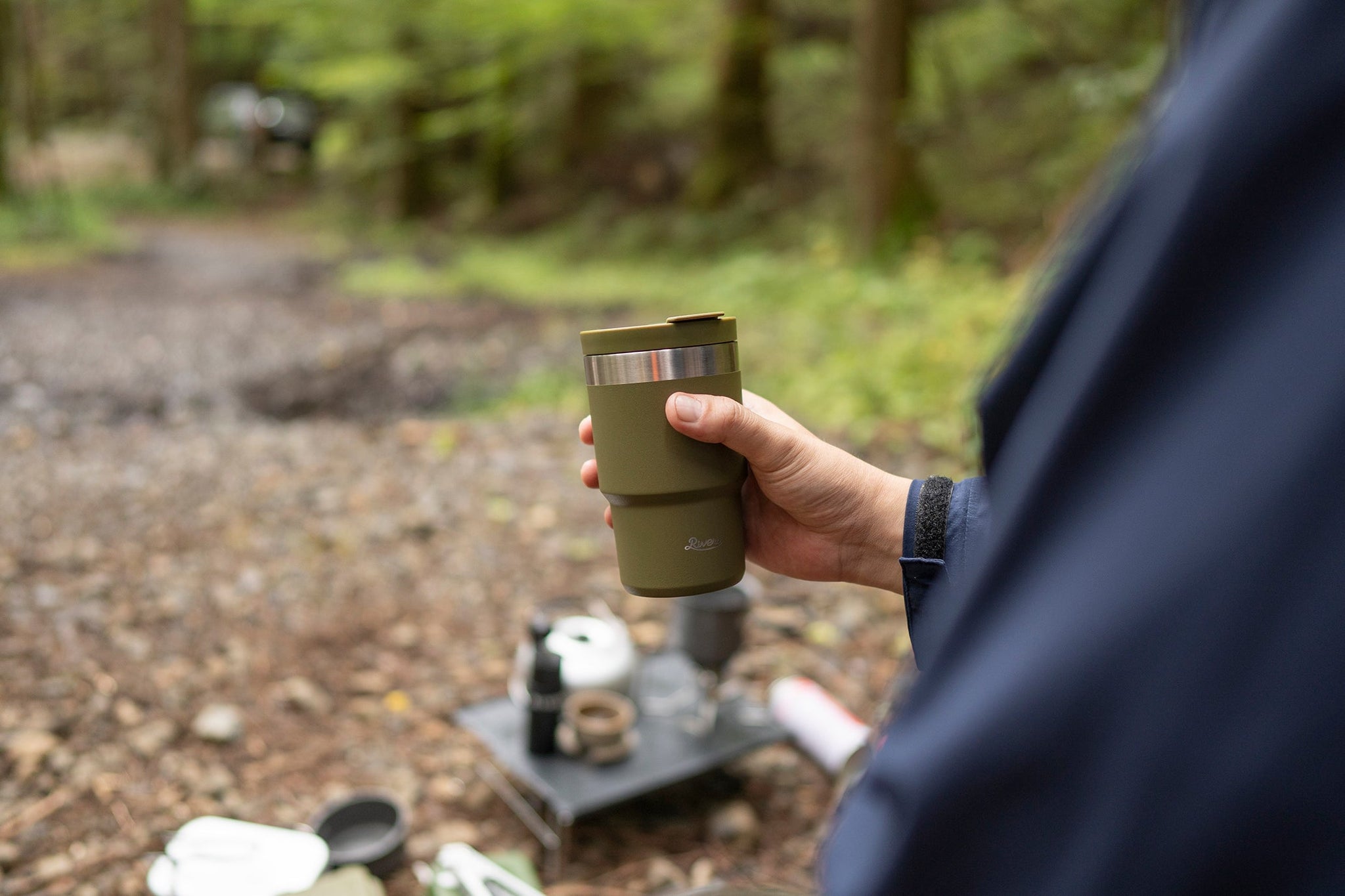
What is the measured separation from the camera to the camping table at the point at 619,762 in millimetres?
2320

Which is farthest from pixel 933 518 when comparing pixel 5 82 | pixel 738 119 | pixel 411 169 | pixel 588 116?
pixel 5 82

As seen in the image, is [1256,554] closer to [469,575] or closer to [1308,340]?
[1308,340]

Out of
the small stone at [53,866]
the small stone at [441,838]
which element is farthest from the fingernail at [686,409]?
the small stone at [53,866]

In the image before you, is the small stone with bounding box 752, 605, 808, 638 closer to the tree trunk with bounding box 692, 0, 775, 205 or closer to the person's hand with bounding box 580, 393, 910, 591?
the person's hand with bounding box 580, 393, 910, 591

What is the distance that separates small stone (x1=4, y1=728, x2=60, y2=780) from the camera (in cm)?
247

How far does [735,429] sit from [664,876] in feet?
4.82

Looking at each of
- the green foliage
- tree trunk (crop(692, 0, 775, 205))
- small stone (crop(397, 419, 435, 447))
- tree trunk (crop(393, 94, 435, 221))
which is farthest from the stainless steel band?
tree trunk (crop(393, 94, 435, 221))

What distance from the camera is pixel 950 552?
1343mm

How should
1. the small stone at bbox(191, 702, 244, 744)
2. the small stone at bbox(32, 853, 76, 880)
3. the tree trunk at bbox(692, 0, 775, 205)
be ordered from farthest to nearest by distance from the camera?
the tree trunk at bbox(692, 0, 775, 205) → the small stone at bbox(191, 702, 244, 744) → the small stone at bbox(32, 853, 76, 880)

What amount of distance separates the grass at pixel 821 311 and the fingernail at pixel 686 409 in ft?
5.42

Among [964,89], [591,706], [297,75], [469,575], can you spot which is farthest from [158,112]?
[591,706]

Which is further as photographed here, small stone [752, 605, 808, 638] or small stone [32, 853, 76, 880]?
small stone [752, 605, 808, 638]

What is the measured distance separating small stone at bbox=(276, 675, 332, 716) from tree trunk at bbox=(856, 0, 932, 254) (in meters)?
6.54

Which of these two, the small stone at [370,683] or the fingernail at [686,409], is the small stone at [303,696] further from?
the fingernail at [686,409]
